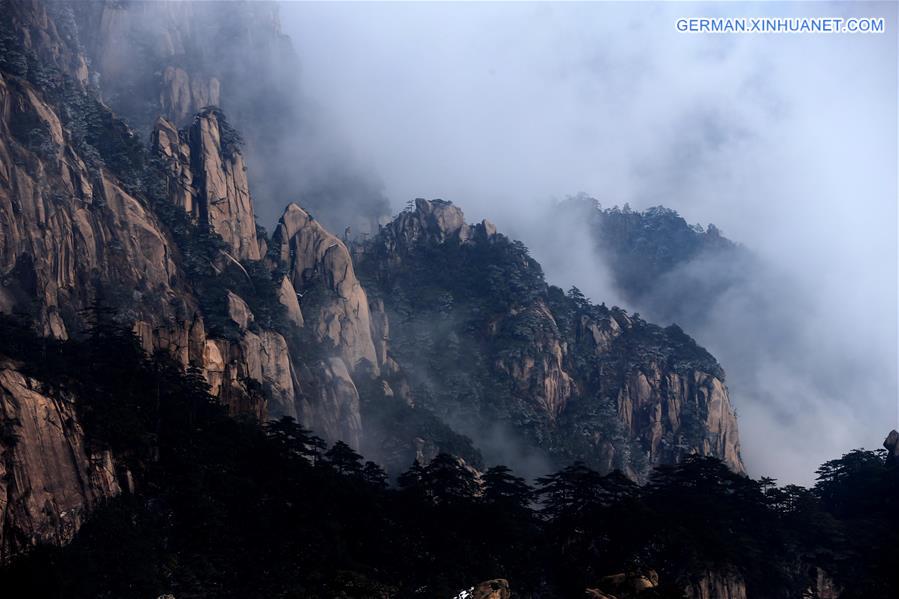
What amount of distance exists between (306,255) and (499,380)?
36570 mm

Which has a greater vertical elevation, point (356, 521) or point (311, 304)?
point (311, 304)

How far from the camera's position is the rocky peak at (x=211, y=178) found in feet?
488

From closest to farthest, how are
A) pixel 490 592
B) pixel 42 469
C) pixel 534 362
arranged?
pixel 490 592, pixel 42 469, pixel 534 362

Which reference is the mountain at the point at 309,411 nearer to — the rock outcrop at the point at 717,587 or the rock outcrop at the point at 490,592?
the rock outcrop at the point at 717,587

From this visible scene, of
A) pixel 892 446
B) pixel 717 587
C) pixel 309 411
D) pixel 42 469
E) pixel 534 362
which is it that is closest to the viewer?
pixel 42 469

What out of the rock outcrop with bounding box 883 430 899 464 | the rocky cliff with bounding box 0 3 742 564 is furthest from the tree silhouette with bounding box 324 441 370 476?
the rock outcrop with bounding box 883 430 899 464

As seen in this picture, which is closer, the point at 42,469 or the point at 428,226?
A: the point at 42,469

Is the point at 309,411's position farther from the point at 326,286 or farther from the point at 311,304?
the point at 326,286

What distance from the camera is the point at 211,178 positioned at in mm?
152125

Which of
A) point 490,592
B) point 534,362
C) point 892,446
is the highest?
point 534,362

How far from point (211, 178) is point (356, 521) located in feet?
246

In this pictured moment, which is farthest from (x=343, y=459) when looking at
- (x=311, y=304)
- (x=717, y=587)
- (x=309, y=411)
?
(x=311, y=304)

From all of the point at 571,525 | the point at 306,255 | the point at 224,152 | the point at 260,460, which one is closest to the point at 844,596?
the point at 571,525

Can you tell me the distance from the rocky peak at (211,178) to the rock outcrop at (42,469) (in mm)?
67204
